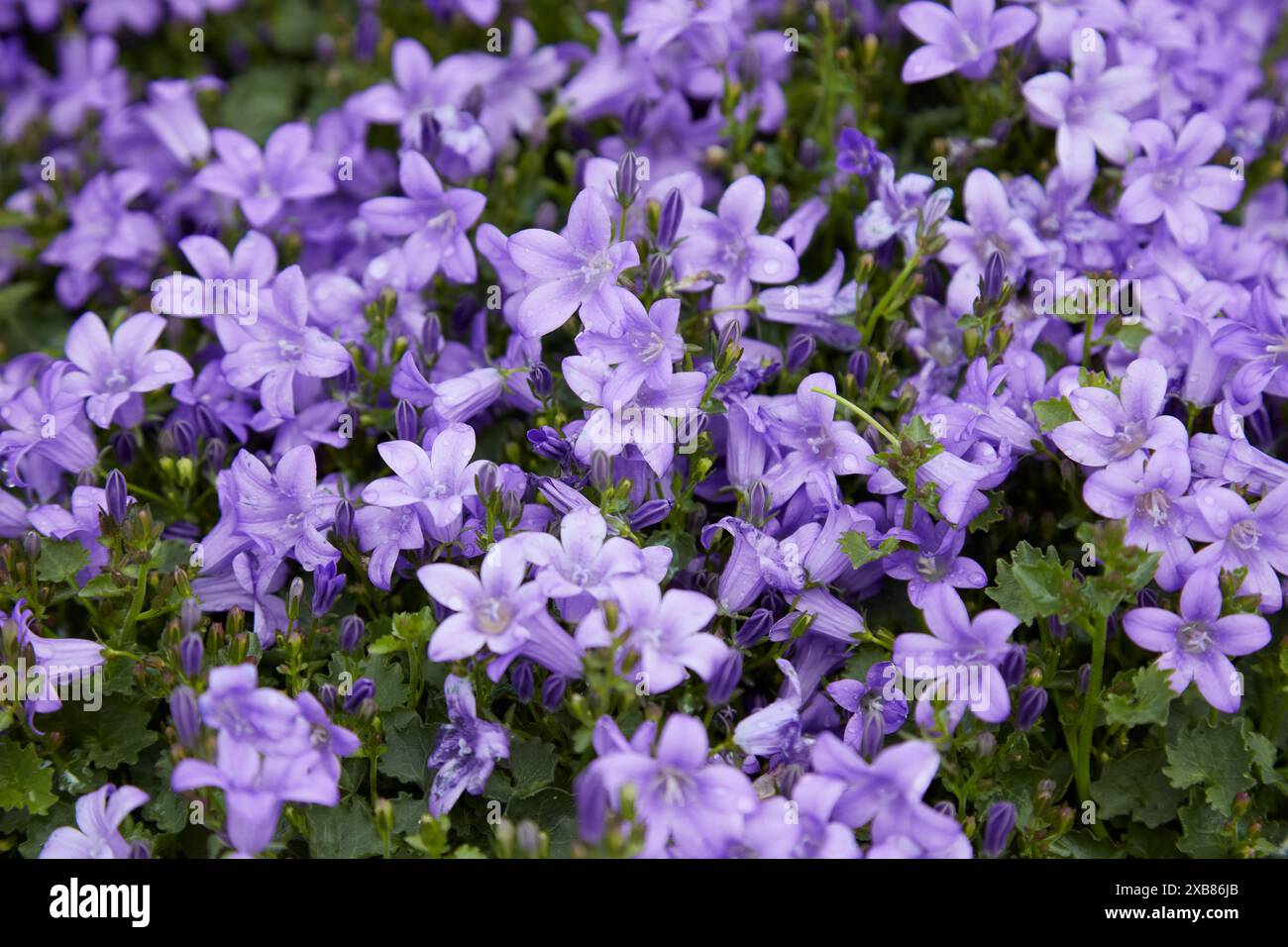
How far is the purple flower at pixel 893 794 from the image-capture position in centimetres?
254

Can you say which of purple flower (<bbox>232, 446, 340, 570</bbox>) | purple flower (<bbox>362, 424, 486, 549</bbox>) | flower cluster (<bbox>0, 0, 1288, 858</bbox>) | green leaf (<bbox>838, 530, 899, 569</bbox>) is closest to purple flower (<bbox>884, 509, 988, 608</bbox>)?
flower cluster (<bbox>0, 0, 1288, 858</bbox>)

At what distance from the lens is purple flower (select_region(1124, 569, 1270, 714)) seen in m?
2.85

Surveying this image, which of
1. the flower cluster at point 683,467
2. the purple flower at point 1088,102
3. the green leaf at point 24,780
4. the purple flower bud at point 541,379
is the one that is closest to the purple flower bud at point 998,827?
the flower cluster at point 683,467

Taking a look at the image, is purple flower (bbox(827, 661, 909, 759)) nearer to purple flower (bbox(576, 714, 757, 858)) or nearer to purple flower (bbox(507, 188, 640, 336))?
purple flower (bbox(576, 714, 757, 858))

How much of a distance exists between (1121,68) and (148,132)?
3492 millimetres

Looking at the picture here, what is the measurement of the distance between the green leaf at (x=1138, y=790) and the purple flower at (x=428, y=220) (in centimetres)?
223

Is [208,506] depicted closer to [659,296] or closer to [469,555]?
[469,555]

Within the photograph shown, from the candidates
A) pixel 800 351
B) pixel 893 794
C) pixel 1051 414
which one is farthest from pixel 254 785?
pixel 1051 414

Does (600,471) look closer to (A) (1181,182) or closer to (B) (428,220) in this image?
(B) (428,220)

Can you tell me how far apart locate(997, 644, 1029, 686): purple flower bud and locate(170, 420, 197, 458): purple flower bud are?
7.47 feet

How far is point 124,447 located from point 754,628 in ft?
6.26

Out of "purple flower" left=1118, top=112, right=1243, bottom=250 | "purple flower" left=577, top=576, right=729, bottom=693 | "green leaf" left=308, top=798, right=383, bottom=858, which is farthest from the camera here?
"purple flower" left=1118, top=112, right=1243, bottom=250

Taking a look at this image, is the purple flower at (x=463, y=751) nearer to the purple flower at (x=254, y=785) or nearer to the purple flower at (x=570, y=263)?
the purple flower at (x=254, y=785)
